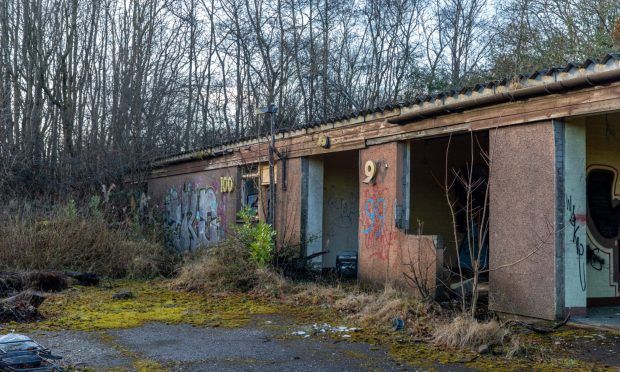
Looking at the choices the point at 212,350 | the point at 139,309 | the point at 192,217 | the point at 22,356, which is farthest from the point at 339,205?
the point at 22,356

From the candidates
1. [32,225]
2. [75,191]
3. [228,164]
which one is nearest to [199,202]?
[228,164]

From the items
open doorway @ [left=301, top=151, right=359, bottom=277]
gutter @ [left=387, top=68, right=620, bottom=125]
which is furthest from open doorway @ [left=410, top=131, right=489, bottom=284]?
gutter @ [left=387, top=68, right=620, bottom=125]

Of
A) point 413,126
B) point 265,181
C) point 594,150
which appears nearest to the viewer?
point 594,150

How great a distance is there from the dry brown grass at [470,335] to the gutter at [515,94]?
10.0 feet

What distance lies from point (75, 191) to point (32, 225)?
4927 mm

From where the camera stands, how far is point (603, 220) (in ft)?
31.7

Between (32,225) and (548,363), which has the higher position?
(32,225)

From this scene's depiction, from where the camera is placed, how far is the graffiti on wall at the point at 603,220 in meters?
9.48

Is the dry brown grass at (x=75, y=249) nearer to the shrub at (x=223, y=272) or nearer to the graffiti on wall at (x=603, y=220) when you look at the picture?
the shrub at (x=223, y=272)

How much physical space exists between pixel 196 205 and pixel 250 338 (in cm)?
1139

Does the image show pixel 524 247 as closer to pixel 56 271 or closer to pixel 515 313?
pixel 515 313

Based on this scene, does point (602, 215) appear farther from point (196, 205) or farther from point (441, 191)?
point (196, 205)

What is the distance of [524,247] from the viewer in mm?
8438

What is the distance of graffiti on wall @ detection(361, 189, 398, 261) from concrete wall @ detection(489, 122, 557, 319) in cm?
242
